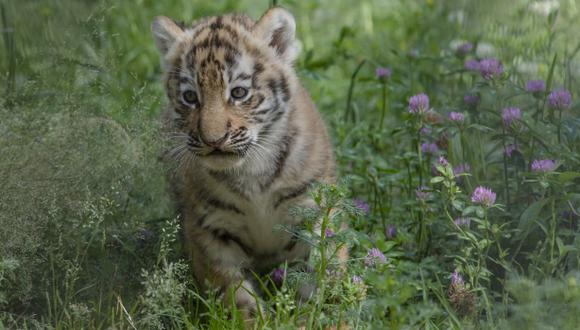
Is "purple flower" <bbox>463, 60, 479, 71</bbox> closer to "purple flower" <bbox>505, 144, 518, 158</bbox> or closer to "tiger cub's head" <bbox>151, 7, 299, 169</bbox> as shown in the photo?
"purple flower" <bbox>505, 144, 518, 158</bbox>

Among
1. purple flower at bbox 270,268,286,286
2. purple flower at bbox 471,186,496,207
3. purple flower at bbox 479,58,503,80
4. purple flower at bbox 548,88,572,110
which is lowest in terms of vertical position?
purple flower at bbox 270,268,286,286

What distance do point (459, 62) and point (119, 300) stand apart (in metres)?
2.72

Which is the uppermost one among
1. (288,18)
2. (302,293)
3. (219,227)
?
(288,18)

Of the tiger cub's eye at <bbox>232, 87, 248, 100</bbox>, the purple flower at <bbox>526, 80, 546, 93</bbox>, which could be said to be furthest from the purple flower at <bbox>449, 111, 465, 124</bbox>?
the tiger cub's eye at <bbox>232, 87, 248, 100</bbox>

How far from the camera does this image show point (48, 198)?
14.4 ft

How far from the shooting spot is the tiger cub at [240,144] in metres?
4.45

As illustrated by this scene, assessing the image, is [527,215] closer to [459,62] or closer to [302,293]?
[302,293]

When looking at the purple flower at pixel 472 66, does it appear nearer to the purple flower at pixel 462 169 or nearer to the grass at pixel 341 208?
the grass at pixel 341 208

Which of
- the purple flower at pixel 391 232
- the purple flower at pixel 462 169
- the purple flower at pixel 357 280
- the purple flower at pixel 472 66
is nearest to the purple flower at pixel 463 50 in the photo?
the purple flower at pixel 472 66

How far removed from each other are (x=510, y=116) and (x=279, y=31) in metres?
1.20

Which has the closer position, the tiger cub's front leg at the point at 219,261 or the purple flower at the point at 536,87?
the tiger cub's front leg at the point at 219,261

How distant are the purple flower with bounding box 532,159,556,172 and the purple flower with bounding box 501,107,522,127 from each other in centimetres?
32

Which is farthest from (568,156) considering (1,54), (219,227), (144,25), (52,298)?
(144,25)

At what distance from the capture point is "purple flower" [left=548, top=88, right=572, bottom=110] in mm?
4512
